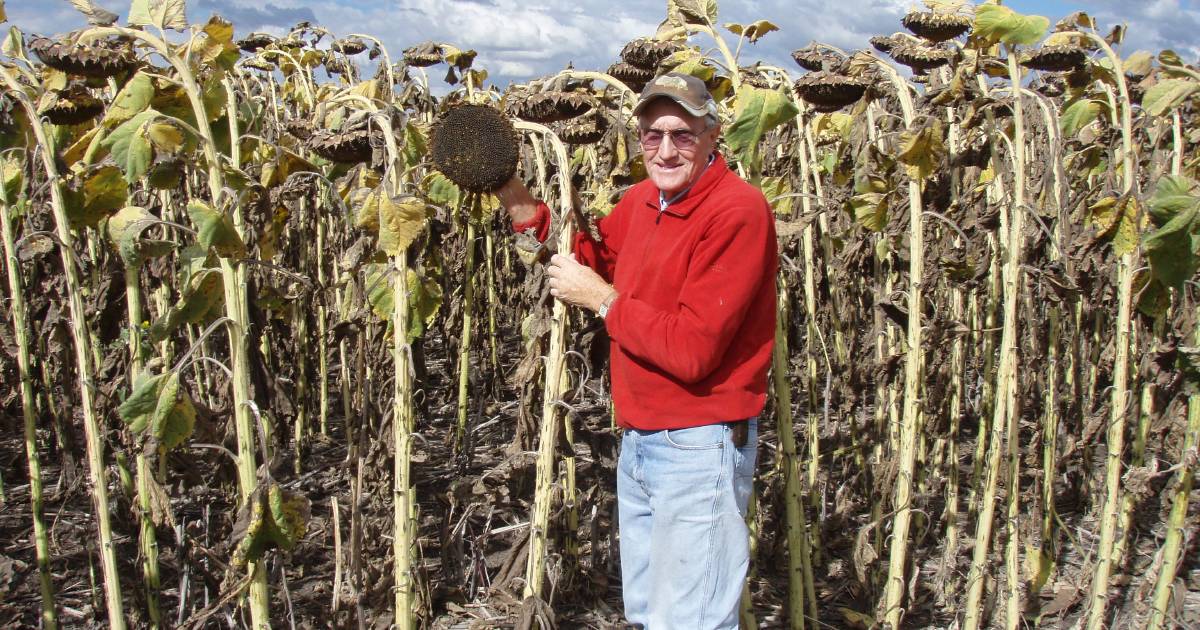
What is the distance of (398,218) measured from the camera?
2383 millimetres

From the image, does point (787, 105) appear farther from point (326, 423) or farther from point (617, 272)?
point (326, 423)

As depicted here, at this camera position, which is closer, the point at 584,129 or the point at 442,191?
the point at 442,191

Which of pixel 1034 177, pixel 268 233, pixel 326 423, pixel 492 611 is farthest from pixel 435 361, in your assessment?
pixel 268 233

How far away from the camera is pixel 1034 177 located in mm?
4402

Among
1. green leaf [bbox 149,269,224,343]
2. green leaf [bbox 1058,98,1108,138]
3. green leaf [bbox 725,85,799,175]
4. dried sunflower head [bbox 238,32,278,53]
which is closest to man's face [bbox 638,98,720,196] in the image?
green leaf [bbox 725,85,799,175]

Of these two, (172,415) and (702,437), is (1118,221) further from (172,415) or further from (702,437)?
(172,415)

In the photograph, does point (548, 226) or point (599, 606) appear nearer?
point (548, 226)

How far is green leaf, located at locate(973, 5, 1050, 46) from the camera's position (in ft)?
8.67

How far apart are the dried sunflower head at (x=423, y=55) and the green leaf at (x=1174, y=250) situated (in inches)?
168

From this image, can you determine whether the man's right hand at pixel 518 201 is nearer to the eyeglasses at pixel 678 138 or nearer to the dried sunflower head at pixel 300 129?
the eyeglasses at pixel 678 138

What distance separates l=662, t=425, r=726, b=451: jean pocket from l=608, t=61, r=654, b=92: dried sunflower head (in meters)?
1.49

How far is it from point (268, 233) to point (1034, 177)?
3.37 metres

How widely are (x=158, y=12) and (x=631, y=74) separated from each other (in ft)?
5.38

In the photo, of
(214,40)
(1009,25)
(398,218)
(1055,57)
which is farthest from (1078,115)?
(214,40)
